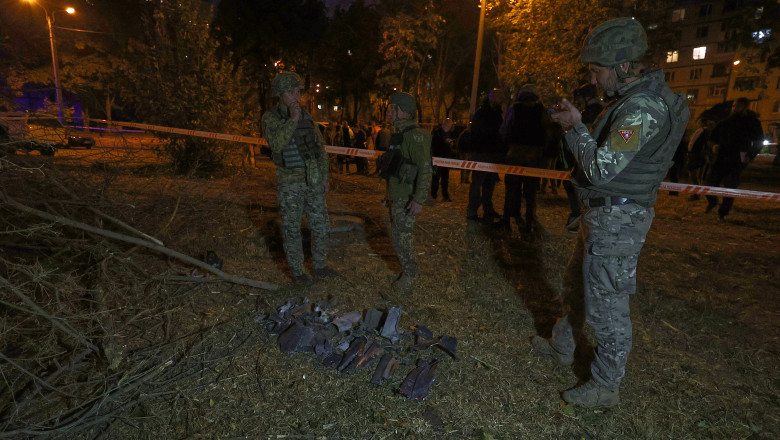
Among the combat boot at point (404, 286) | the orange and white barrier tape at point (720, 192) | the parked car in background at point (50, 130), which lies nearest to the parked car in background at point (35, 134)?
the parked car in background at point (50, 130)

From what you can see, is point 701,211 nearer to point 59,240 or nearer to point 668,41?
point 59,240

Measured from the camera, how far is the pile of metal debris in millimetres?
2867

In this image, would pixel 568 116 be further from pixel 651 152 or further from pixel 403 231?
pixel 403 231

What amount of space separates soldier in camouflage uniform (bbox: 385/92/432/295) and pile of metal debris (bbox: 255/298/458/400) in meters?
0.93

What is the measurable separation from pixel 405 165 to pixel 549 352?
6.42 feet

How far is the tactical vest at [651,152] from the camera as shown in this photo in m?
2.21

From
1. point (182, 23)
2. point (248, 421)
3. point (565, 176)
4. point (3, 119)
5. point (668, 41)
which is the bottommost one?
point (248, 421)

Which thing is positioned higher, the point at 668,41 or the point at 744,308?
the point at 668,41

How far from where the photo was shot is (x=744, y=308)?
4.10 m

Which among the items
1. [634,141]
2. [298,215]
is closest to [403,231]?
[298,215]

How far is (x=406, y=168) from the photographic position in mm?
3764

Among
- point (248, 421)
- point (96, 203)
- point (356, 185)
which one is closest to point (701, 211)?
point (356, 185)

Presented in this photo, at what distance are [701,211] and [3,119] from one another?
422 inches

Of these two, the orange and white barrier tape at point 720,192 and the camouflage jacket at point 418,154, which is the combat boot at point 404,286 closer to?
the camouflage jacket at point 418,154
